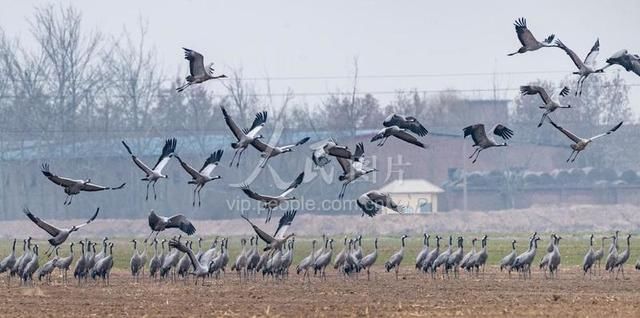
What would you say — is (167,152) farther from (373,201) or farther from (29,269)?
(29,269)

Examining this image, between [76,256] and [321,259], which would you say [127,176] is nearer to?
[76,256]

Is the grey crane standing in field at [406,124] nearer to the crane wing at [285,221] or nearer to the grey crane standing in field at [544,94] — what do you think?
the grey crane standing in field at [544,94]

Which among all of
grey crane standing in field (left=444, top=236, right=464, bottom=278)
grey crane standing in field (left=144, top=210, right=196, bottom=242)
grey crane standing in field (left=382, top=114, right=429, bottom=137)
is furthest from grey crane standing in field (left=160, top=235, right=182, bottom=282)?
grey crane standing in field (left=382, top=114, right=429, bottom=137)

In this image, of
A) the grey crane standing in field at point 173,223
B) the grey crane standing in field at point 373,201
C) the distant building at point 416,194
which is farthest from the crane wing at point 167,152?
the distant building at point 416,194

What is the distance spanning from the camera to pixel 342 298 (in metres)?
29.2

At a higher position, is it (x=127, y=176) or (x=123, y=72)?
(x=123, y=72)

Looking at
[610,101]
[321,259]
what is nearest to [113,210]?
[610,101]

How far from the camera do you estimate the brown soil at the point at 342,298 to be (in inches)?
995

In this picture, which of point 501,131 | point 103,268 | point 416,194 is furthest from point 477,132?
point 416,194

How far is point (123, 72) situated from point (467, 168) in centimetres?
2134

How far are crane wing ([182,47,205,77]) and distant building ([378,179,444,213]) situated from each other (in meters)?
47.3

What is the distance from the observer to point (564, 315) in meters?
23.8

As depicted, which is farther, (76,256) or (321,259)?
(76,256)

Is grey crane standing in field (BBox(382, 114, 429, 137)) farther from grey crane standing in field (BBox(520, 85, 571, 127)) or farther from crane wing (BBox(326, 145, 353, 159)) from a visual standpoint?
grey crane standing in field (BBox(520, 85, 571, 127))
